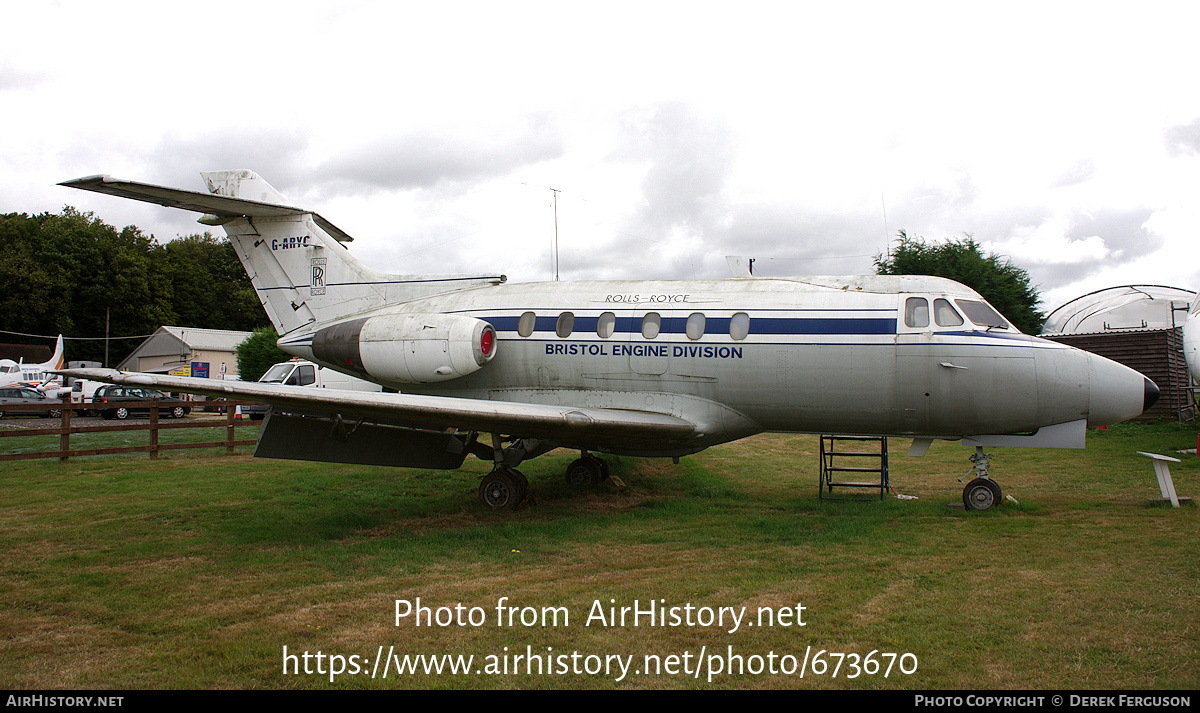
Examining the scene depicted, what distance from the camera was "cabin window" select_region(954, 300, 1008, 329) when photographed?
31.6ft

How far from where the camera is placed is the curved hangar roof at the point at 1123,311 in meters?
30.1

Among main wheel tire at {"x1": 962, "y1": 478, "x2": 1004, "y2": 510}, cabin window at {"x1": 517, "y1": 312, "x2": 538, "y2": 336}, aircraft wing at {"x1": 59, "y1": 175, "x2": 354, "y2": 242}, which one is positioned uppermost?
aircraft wing at {"x1": 59, "y1": 175, "x2": 354, "y2": 242}

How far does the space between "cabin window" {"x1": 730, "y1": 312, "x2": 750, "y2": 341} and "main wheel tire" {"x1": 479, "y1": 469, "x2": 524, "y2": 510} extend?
3.93 meters

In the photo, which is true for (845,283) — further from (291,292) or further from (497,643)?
(291,292)

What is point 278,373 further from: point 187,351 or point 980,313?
point 187,351

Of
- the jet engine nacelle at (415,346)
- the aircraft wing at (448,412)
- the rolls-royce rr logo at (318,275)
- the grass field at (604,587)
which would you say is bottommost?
the grass field at (604,587)

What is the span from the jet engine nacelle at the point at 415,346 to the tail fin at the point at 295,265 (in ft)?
4.18

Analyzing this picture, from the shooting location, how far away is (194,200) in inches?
463

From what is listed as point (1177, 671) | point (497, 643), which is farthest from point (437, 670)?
point (1177, 671)

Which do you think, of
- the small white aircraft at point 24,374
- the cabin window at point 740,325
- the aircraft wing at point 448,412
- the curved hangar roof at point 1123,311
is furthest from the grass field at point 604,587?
the small white aircraft at point 24,374

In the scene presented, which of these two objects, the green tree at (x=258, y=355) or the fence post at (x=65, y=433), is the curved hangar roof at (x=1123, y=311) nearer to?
the fence post at (x=65, y=433)

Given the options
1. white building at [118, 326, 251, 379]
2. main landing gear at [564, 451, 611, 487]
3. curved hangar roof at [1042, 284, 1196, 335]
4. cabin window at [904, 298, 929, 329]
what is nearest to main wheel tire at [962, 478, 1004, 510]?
cabin window at [904, 298, 929, 329]

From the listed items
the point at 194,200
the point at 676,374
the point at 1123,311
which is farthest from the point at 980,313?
the point at 1123,311

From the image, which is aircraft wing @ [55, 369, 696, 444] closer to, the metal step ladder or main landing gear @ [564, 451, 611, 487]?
main landing gear @ [564, 451, 611, 487]
